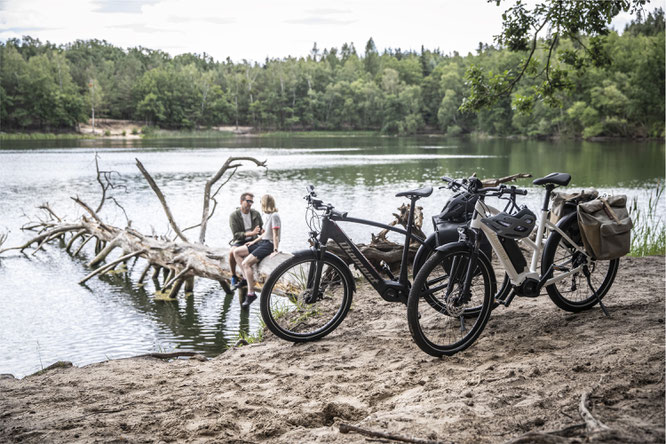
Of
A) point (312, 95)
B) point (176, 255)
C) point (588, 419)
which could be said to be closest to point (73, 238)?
point (176, 255)

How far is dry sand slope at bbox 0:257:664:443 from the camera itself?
291cm

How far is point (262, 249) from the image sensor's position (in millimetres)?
8570

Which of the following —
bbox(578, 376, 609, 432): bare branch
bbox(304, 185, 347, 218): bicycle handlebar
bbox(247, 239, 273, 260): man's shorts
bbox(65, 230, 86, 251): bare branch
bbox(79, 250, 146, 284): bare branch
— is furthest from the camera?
bbox(65, 230, 86, 251): bare branch

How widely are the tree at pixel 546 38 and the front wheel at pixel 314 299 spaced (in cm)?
422

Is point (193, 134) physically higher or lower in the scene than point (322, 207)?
higher

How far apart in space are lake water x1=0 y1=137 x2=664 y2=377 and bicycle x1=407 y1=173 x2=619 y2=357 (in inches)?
188

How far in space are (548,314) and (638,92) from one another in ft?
229

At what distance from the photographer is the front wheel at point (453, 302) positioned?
4176 millimetres

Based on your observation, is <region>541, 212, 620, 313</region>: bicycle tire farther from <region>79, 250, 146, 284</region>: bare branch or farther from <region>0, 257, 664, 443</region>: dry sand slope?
<region>79, 250, 146, 284</region>: bare branch

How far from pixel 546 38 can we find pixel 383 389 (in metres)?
6.20

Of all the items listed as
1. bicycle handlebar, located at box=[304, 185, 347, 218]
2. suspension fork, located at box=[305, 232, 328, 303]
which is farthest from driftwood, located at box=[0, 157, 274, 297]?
bicycle handlebar, located at box=[304, 185, 347, 218]

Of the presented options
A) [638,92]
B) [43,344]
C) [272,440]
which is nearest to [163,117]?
[638,92]

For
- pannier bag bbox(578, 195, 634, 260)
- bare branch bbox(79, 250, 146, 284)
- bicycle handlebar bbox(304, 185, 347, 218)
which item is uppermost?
bicycle handlebar bbox(304, 185, 347, 218)

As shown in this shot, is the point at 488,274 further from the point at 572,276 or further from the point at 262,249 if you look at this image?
the point at 262,249
